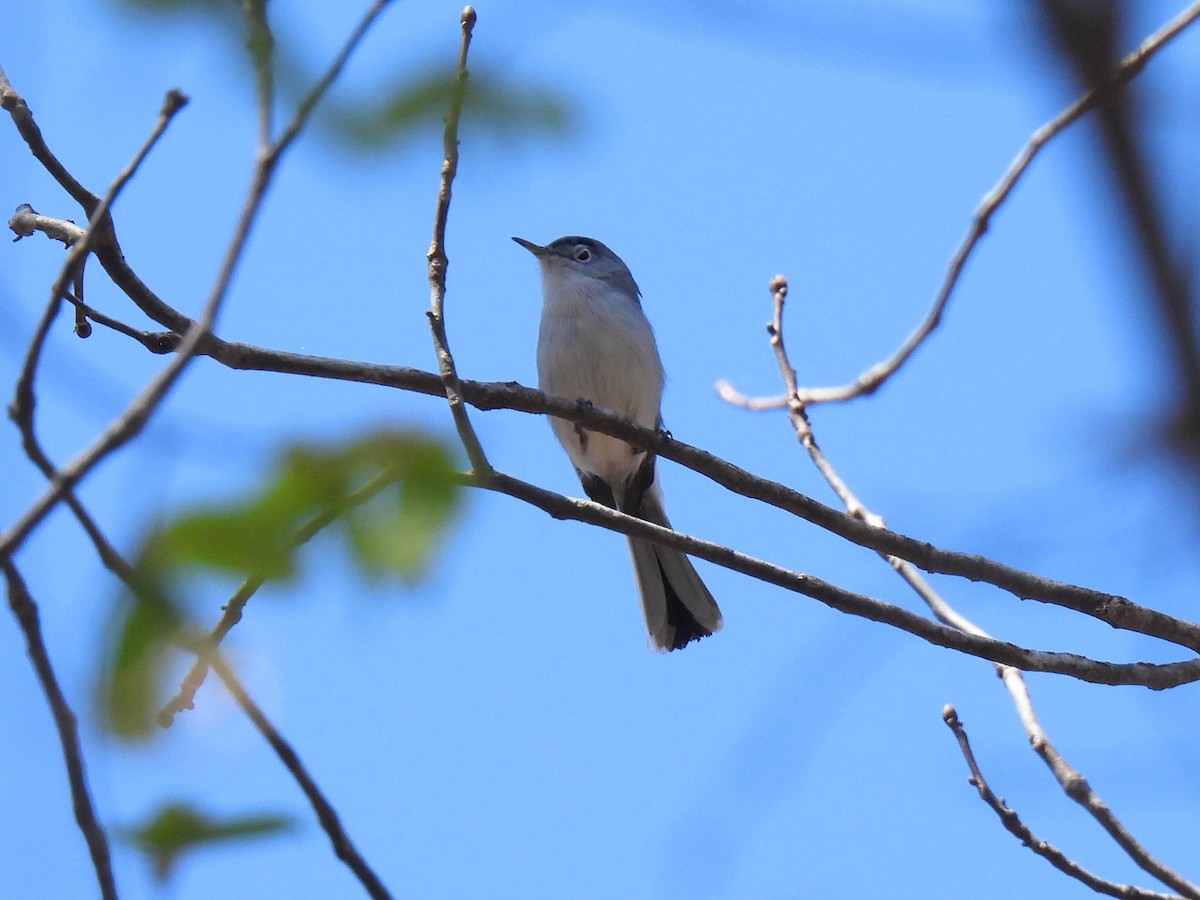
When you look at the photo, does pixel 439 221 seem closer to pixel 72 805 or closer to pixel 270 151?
pixel 270 151

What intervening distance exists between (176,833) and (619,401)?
5922 millimetres

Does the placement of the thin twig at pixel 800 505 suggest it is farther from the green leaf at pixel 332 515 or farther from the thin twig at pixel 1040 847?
the green leaf at pixel 332 515

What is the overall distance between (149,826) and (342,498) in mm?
540

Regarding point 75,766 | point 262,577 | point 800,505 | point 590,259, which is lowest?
point 75,766

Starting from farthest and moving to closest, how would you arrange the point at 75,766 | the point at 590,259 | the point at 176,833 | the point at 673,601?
the point at 590,259, the point at 673,601, the point at 176,833, the point at 75,766

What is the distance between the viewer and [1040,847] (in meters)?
3.66

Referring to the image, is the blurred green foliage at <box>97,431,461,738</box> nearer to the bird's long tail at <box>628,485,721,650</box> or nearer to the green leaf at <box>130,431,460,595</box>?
the green leaf at <box>130,431,460,595</box>

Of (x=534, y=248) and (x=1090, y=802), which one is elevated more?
(x=534, y=248)

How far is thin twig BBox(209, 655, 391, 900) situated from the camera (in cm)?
153

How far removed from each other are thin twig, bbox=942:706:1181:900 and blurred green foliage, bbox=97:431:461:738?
2.52m

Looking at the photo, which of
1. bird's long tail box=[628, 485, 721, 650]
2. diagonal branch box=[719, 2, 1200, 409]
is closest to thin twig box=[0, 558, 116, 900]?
diagonal branch box=[719, 2, 1200, 409]

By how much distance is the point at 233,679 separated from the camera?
1.51m

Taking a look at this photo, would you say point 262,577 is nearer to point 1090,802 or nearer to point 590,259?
point 1090,802

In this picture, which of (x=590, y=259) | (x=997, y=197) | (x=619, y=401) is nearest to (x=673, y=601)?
(x=619, y=401)
